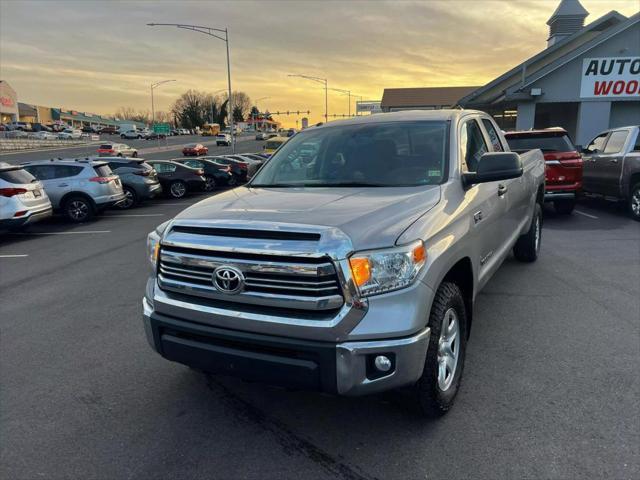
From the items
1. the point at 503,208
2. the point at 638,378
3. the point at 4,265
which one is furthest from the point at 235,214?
the point at 4,265

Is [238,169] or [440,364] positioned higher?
[440,364]

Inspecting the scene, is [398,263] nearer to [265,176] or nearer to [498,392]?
[498,392]

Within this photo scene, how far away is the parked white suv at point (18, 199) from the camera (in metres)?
10.2

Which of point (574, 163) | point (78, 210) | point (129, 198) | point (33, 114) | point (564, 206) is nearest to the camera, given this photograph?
point (574, 163)

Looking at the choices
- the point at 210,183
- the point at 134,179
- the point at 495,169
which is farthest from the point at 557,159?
the point at 210,183

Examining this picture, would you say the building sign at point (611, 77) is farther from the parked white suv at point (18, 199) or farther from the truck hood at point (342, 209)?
the truck hood at point (342, 209)

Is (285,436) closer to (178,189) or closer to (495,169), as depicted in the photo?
(495,169)

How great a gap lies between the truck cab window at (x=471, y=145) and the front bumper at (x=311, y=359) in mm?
1771

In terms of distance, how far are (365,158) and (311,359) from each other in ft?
6.30

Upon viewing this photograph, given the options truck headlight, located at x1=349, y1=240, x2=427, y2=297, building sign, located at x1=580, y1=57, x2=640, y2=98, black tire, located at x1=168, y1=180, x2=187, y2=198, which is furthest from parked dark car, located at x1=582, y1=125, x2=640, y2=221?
black tire, located at x1=168, y1=180, x2=187, y2=198

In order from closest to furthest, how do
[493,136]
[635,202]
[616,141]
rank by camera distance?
[493,136] → [635,202] → [616,141]

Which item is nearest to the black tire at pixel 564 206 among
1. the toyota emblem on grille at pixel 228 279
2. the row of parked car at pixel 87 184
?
the row of parked car at pixel 87 184

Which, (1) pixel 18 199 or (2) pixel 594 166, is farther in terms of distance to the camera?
(2) pixel 594 166

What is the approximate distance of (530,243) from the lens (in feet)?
22.1
